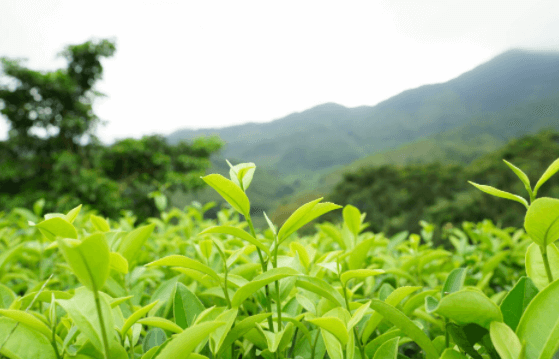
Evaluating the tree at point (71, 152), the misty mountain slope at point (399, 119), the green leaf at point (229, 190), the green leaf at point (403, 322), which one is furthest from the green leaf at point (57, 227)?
the misty mountain slope at point (399, 119)

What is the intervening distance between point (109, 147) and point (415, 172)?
16.0 metres

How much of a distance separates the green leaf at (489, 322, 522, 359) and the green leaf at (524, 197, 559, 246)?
6.0 inches

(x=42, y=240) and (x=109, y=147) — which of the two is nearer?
(x=42, y=240)

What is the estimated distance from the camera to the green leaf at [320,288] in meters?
0.54

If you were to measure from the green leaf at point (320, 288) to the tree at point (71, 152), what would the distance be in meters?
12.3

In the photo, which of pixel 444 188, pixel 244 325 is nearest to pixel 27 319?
pixel 244 325

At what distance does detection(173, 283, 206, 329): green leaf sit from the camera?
0.61m

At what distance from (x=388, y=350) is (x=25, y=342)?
59 cm

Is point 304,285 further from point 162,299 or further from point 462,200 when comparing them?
point 462,200

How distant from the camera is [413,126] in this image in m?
65.8

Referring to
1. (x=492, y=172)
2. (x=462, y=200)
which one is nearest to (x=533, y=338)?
(x=462, y=200)

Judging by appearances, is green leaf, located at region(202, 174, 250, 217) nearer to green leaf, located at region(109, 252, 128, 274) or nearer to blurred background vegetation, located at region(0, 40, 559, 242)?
green leaf, located at region(109, 252, 128, 274)

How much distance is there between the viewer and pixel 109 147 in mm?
13750

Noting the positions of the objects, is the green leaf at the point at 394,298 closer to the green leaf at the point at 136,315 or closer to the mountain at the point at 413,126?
the green leaf at the point at 136,315
